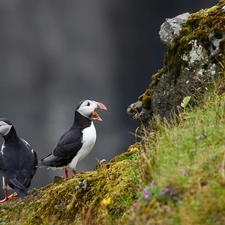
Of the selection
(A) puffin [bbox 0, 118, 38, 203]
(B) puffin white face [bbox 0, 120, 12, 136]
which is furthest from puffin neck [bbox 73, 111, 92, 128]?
(B) puffin white face [bbox 0, 120, 12, 136]

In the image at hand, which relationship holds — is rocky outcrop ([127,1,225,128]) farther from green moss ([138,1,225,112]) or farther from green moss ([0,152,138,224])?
green moss ([0,152,138,224])

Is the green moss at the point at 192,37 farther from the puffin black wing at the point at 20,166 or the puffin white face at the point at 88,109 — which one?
the puffin black wing at the point at 20,166

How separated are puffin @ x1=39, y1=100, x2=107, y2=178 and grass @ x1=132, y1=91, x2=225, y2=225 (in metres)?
4.08

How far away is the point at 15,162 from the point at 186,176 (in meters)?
5.30

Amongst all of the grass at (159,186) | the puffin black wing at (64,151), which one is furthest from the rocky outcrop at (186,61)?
the puffin black wing at (64,151)

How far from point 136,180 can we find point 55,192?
1.72 meters

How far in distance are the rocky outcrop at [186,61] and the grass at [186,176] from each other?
202cm

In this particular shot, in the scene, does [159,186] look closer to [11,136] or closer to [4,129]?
[11,136]

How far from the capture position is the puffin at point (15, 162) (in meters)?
9.19

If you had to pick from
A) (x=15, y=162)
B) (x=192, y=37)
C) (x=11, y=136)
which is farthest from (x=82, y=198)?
(x=11, y=136)

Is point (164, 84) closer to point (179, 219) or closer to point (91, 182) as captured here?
point (91, 182)

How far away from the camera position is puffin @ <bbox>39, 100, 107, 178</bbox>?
9695 mm

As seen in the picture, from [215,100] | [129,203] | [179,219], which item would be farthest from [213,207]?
[215,100]

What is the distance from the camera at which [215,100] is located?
20.2ft
